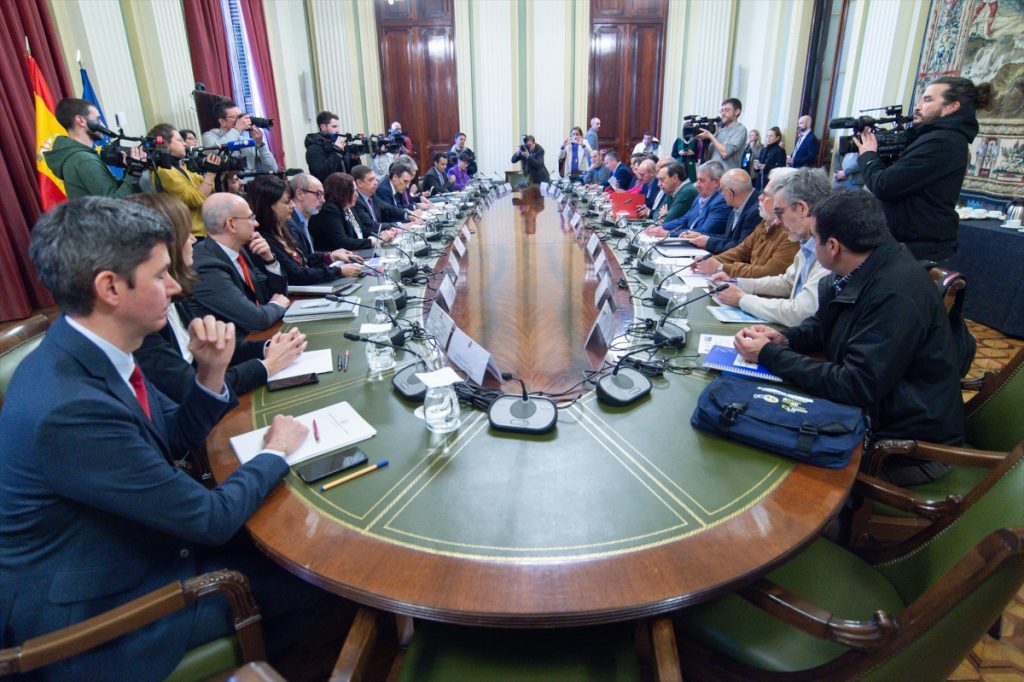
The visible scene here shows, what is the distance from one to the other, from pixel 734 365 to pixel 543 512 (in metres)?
0.81

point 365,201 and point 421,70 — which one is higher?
point 421,70

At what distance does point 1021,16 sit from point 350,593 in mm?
5521

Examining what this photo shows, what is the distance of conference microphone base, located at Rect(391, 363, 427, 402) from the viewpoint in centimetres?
138

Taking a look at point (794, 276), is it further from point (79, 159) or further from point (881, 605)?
point (79, 159)

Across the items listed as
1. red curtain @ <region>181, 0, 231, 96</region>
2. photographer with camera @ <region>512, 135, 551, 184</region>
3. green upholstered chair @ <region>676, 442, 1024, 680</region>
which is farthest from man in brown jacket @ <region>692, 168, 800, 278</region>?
red curtain @ <region>181, 0, 231, 96</region>

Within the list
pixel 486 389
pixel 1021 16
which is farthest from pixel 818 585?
pixel 1021 16

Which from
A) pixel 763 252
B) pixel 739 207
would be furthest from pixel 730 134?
pixel 763 252

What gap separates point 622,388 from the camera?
140 cm

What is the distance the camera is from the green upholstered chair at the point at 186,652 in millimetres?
818

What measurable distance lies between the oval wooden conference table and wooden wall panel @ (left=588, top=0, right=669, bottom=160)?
924 cm

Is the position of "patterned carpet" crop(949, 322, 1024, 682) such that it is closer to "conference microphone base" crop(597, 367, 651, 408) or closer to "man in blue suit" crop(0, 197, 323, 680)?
"conference microphone base" crop(597, 367, 651, 408)

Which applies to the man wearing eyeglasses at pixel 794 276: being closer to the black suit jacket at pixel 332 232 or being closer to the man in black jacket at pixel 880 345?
the man in black jacket at pixel 880 345

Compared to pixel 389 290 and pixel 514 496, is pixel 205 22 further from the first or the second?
pixel 514 496

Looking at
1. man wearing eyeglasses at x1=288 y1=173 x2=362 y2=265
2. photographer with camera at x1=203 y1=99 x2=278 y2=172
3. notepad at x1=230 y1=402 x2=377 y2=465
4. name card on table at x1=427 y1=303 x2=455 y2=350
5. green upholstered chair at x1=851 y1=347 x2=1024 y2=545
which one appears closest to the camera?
notepad at x1=230 y1=402 x2=377 y2=465
